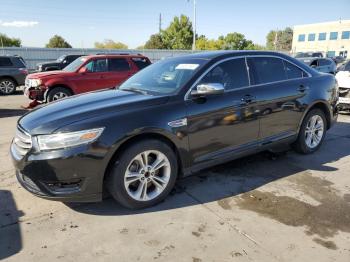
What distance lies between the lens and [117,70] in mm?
11078

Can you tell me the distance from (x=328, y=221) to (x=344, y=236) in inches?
11.2

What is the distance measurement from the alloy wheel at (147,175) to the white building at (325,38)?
6771cm

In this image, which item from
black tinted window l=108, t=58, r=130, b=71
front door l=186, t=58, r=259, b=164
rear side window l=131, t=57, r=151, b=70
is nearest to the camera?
front door l=186, t=58, r=259, b=164

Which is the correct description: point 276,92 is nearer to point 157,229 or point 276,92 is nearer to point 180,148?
point 180,148

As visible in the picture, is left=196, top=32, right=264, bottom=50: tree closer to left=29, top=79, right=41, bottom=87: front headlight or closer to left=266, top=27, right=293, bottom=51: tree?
left=266, top=27, right=293, bottom=51: tree

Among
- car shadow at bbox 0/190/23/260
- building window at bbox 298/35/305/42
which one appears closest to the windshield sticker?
car shadow at bbox 0/190/23/260

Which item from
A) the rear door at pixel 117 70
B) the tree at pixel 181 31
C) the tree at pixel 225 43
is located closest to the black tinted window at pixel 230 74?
the rear door at pixel 117 70

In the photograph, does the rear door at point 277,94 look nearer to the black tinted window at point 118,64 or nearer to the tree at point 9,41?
the black tinted window at point 118,64

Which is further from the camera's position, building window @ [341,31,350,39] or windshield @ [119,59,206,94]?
building window @ [341,31,350,39]

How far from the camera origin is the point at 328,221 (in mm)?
3424

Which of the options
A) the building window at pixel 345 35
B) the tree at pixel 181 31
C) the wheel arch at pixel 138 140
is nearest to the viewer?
the wheel arch at pixel 138 140

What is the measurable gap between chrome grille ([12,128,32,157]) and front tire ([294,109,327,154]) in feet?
12.9

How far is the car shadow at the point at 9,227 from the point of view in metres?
2.97

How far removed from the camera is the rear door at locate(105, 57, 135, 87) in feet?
35.7
